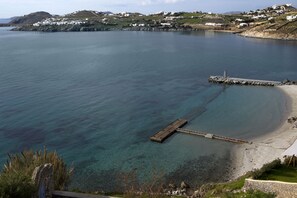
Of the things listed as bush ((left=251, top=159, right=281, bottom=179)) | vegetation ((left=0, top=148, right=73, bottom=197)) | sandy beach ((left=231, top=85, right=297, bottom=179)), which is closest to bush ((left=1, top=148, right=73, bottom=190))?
vegetation ((left=0, top=148, right=73, bottom=197))

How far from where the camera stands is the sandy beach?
3291 centimetres

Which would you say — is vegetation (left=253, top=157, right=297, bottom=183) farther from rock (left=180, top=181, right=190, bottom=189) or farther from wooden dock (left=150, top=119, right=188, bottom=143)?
wooden dock (left=150, top=119, right=188, bottom=143)

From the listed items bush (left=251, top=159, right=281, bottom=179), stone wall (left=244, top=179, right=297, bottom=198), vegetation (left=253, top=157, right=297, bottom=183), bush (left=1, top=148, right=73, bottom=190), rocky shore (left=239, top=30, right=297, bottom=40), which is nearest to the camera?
stone wall (left=244, top=179, right=297, bottom=198)

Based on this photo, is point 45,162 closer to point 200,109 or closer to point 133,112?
point 133,112

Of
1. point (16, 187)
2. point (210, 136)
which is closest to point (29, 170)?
point (16, 187)

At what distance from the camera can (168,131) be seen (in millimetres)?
41469

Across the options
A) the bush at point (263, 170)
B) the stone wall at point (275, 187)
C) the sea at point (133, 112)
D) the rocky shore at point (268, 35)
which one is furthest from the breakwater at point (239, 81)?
the rocky shore at point (268, 35)

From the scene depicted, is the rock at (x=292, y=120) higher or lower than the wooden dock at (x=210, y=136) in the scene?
higher

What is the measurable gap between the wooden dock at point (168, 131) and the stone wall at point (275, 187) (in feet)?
54.1

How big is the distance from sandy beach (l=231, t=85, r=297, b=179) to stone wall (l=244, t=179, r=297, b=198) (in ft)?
25.0

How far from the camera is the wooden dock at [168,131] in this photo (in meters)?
39.5

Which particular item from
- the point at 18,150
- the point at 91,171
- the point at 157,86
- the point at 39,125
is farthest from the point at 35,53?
the point at 91,171

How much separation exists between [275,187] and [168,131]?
66.2 ft

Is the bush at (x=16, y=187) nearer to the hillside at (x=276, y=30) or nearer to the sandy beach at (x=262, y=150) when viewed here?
the sandy beach at (x=262, y=150)
